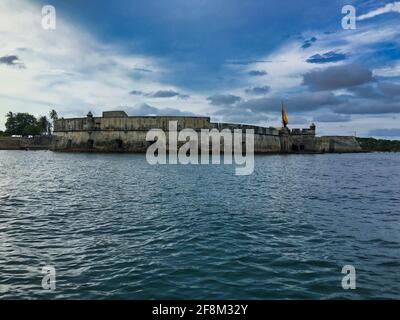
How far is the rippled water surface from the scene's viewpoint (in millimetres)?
4797

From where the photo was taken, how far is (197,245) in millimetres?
6707

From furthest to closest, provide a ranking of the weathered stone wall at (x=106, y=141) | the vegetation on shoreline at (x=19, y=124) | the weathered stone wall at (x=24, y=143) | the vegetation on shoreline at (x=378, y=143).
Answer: the vegetation on shoreline at (x=378, y=143) < the vegetation on shoreline at (x=19, y=124) < the weathered stone wall at (x=24, y=143) < the weathered stone wall at (x=106, y=141)

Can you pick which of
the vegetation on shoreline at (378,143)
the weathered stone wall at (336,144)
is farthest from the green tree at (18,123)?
the vegetation on shoreline at (378,143)

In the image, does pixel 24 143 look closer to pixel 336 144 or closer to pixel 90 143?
pixel 90 143

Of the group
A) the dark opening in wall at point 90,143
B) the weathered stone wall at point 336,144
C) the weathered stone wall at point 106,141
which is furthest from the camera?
the weathered stone wall at point 336,144

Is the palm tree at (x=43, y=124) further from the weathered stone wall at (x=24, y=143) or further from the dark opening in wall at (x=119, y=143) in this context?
the dark opening in wall at (x=119, y=143)

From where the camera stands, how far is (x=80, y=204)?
10766 mm

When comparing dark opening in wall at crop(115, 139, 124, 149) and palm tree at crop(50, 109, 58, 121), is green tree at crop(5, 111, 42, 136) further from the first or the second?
dark opening in wall at crop(115, 139, 124, 149)

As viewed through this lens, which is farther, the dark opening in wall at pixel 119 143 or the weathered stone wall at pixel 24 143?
the weathered stone wall at pixel 24 143

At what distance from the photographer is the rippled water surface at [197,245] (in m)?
4.80

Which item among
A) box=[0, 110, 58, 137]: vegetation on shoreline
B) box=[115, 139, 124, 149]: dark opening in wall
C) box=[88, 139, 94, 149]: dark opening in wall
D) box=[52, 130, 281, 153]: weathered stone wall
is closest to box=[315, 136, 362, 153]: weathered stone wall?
box=[52, 130, 281, 153]: weathered stone wall

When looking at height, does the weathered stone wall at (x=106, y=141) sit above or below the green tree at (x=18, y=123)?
below

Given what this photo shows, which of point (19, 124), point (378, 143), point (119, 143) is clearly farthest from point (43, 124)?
point (378, 143)
